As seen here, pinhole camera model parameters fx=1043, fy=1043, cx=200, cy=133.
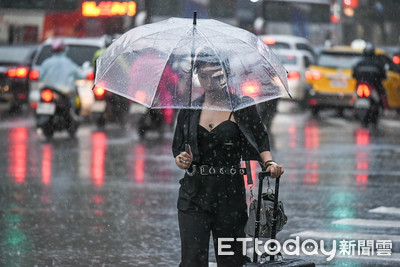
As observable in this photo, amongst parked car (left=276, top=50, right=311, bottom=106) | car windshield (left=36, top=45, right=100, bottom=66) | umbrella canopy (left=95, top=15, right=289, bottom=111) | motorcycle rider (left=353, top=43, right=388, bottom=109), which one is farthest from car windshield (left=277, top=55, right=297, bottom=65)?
umbrella canopy (left=95, top=15, right=289, bottom=111)

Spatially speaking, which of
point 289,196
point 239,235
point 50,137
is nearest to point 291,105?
point 50,137

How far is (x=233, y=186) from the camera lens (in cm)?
606

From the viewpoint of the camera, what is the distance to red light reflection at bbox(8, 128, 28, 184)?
13.1m

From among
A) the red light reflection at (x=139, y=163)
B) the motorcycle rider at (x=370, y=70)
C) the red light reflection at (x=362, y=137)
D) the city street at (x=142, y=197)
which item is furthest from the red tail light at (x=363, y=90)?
the red light reflection at (x=139, y=163)

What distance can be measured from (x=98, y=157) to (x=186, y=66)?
9117mm

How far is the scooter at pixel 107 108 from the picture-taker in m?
20.0

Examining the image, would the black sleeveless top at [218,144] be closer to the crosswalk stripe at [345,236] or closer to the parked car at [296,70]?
the crosswalk stripe at [345,236]

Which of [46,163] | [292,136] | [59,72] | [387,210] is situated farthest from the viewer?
[292,136]

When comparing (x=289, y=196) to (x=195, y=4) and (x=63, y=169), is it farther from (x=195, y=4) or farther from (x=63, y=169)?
(x=195, y=4)

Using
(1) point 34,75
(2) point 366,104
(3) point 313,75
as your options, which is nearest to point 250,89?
(2) point 366,104

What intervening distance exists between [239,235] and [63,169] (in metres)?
7.82

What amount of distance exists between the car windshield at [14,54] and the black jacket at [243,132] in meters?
21.6

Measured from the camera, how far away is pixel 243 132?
608cm

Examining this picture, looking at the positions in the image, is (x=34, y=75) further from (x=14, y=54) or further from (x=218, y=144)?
(x=218, y=144)
